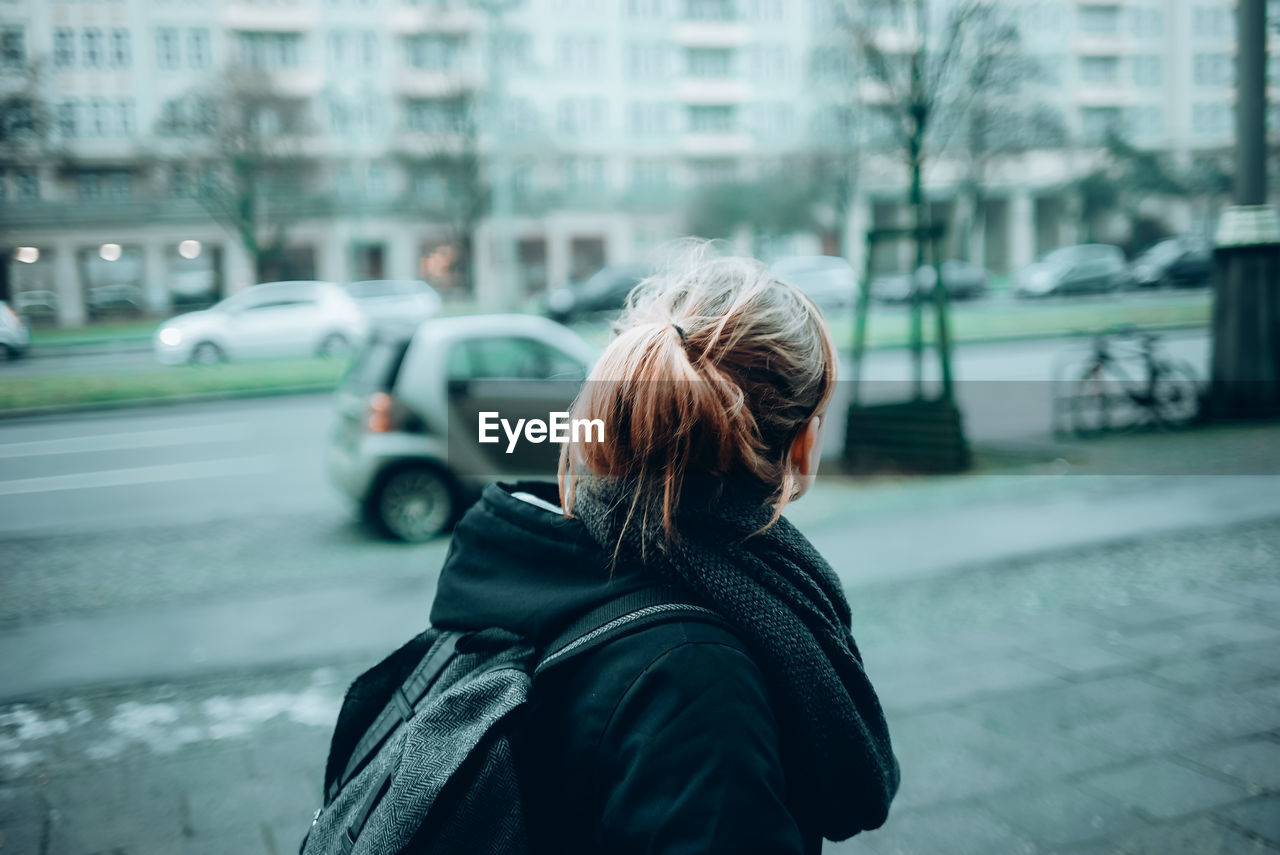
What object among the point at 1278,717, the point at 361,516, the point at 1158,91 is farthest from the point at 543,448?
the point at 1158,91

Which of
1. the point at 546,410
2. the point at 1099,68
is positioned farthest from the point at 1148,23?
the point at 546,410

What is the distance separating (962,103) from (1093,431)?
13.2ft

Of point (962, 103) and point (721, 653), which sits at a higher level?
point (962, 103)

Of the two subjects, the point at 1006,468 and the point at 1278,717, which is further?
the point at 1006,468

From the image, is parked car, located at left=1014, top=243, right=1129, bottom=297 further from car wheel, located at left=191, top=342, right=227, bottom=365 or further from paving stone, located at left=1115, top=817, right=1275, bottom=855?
paving stone, located at left=1115, top=817, right=1275, bottom=855

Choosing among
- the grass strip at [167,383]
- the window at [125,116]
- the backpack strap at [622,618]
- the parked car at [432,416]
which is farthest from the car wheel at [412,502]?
the backpack strap at [622,618]

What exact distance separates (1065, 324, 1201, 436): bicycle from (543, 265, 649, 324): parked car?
1879 cm

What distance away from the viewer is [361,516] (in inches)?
297

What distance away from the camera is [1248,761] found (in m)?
3.37

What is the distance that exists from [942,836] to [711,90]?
53.2 feet

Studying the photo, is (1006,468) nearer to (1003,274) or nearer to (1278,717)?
(1278,717)

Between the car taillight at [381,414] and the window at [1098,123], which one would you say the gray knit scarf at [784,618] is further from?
the window at [1098,123]

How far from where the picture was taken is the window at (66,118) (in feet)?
20.4

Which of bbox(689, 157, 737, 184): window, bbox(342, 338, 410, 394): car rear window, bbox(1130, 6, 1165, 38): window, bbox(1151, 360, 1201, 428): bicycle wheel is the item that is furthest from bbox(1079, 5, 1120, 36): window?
bbox(689, 157, 737, 184): window
